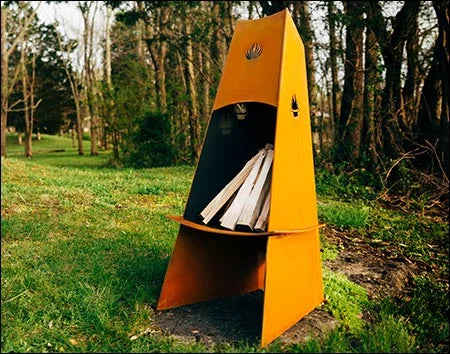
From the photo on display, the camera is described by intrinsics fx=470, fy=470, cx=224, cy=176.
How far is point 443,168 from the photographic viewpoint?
8172 millimetres

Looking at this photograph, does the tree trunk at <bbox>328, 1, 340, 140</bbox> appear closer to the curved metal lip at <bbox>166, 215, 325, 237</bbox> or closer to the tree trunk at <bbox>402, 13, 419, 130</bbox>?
the tree trunk at <bbox>402, 13, 419, 130</bbox>

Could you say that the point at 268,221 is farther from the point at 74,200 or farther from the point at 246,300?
the point at 74,200

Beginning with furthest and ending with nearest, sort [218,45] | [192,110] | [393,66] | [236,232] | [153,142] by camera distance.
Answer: [218,45]
[192,110]
[153,142]
[393,66]
[236,232]

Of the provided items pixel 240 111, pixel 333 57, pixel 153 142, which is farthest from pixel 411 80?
pixel 153 142

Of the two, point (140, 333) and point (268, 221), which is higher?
point (268, 221)

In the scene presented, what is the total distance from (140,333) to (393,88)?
8009mm

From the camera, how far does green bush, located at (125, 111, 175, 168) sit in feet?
49.9

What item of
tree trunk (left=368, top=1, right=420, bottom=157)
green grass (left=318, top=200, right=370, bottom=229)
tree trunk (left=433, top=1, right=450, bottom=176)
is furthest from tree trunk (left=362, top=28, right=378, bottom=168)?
green grass (left=318, top=200, right=370, bottom=229)

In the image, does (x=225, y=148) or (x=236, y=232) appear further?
(x=225, y=148)

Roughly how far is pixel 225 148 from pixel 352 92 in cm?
739

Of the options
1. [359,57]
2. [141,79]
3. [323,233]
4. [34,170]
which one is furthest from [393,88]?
[141,79]

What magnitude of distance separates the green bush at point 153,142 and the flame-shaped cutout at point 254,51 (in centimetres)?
1204

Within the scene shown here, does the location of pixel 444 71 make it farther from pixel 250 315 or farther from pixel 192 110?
pixel 192 110

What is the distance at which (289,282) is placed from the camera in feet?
10.2
